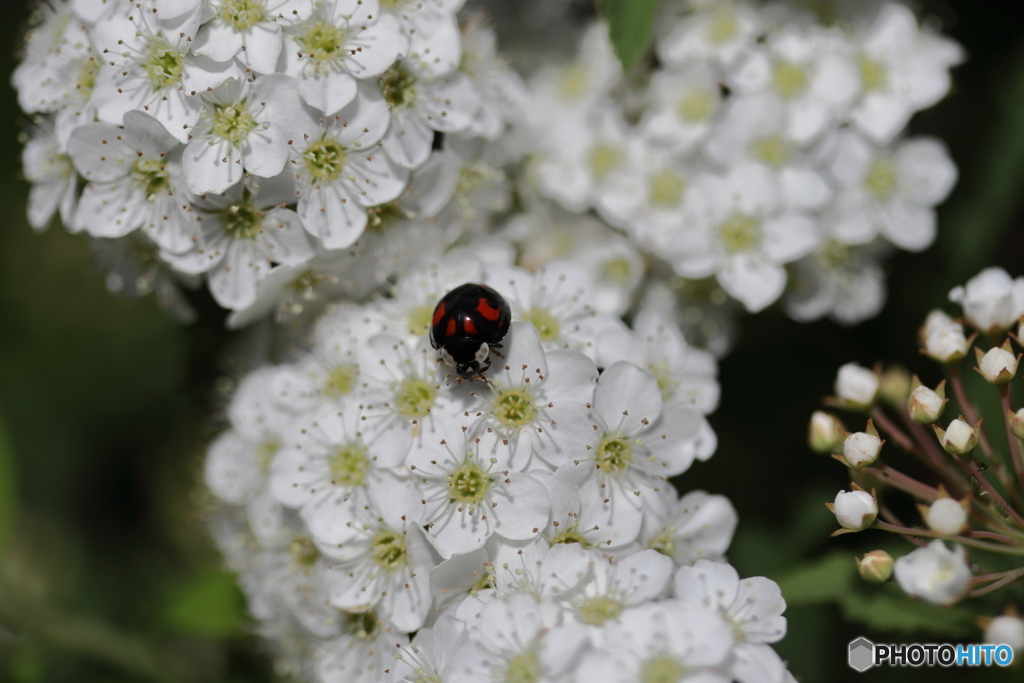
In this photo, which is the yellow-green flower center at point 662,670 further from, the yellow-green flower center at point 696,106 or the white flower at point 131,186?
the yellow-green flower center at point 696,106

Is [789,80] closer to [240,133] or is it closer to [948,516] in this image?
[948,516]

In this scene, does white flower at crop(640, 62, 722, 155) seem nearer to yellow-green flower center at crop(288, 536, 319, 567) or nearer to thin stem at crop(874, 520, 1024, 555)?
thin stem at crop(874, 520, 1024, 555)

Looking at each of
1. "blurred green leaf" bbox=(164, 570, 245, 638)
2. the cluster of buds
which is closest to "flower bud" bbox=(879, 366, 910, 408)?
the cluster of buds

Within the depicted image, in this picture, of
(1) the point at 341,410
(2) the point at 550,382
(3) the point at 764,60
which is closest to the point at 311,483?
(1) the point at 341,410

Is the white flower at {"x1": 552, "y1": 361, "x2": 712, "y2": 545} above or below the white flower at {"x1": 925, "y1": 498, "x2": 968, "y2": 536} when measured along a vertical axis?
below

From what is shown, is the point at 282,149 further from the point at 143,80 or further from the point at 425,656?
the point at 425,656
